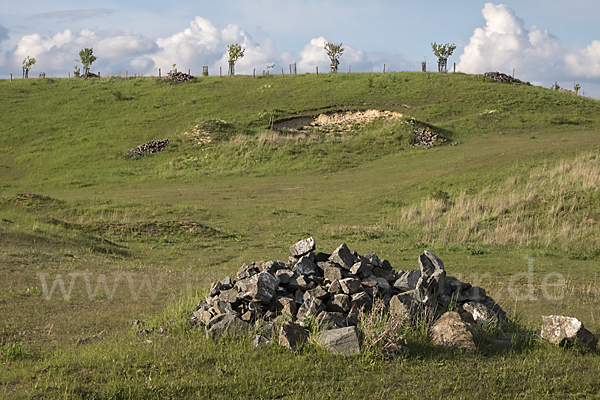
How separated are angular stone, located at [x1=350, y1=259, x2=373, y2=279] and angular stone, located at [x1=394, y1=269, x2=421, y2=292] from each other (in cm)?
50

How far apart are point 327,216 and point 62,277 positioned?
12.7m

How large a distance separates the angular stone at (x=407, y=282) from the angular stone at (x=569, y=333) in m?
2.00

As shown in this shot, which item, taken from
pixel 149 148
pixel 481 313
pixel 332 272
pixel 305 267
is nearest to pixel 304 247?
pixel 305 267

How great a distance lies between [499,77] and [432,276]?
55.1m

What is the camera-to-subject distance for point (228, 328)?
272 inches

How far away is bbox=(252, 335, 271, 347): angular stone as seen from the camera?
656 cm

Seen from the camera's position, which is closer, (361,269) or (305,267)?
(361,269)

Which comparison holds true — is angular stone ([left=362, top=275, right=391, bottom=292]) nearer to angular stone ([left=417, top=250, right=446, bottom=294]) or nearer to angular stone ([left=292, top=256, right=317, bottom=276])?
angular stone ([left=417, top=250, right=446, bottom=294])

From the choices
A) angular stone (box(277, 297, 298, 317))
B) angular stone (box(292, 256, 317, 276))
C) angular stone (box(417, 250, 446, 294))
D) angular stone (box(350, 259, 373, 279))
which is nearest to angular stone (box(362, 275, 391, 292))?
angular stone (box(350, 259, 373, 279))

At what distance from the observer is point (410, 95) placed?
5088cm

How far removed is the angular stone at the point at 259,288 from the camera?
7.35 meters

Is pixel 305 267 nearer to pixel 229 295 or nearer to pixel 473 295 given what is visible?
pixel 229 295

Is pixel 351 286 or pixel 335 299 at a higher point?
pixel 351 286

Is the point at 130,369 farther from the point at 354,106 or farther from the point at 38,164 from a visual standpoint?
the point at 354,106
